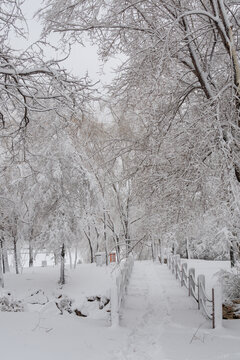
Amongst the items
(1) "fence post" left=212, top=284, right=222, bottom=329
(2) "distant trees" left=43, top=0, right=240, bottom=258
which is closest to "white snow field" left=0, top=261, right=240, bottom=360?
(1) "fence post" left=212, top=284, right=222, bottom=329

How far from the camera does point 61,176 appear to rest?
1652cm

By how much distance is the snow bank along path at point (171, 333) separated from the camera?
5688mm

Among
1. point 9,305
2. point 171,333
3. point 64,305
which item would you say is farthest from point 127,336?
point 64,305

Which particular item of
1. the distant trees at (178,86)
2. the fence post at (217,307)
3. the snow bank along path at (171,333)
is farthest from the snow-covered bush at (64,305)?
the fence post at (217,307)

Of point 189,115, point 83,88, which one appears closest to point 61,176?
point 189,115

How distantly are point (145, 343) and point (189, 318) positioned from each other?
2513 millimetres

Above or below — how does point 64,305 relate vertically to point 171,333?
below

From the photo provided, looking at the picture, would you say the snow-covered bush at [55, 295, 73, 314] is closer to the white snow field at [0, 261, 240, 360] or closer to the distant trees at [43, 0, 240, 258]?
the white snow field at [0, 261, 240, 360]

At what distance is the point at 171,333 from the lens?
7.07 m

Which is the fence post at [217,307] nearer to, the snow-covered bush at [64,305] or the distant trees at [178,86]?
the distant trees at [178,86]

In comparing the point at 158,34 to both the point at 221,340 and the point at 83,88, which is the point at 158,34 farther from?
the point at 221,340

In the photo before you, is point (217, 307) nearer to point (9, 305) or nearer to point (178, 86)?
point (178, 86)

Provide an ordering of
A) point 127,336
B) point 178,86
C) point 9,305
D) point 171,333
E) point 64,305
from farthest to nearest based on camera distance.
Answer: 1. point 64,305
2. point 9,305
3. point 178,86
4. point 171,333
5. point 127,336

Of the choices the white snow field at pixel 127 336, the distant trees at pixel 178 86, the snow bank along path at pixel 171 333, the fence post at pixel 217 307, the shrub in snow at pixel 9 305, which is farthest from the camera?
the shrub in snow at pixel 9 305
